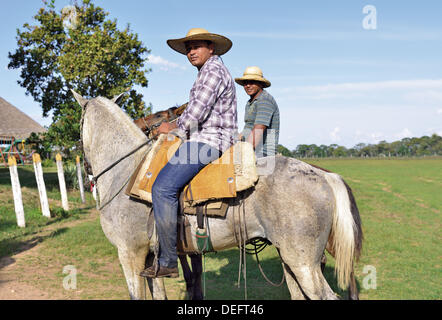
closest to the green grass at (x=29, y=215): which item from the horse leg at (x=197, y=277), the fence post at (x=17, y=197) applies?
the fence post at (x=17, y=197)

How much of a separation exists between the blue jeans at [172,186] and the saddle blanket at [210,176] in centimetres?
10

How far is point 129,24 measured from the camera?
61.3 ft

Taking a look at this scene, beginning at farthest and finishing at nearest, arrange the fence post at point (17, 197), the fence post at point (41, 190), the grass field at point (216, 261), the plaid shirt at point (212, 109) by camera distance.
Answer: the fence post at point (41, 190)
the fence post at point (17, 197)
the grass field at point (216, 261)
the plaid shirt at point (212, 109)

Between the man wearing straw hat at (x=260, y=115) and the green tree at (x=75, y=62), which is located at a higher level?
the green tree at (x=75, y=62)

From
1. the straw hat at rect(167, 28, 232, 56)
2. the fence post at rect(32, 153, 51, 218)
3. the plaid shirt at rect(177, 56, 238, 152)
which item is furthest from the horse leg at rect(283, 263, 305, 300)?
the fence post at rect(32, 153, 51, 218)

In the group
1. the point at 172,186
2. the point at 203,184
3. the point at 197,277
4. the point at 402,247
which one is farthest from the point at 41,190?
the point at 402,247

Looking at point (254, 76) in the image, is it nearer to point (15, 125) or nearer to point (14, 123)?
point (15, 125)

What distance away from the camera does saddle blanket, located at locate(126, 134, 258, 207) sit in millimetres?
3719

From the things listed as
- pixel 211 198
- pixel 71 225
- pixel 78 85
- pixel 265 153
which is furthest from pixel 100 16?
pixel 211 198

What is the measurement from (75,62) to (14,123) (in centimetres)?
3162

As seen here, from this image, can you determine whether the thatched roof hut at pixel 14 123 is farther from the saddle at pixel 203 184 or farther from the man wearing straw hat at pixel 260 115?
the saddle at pixel 203 184

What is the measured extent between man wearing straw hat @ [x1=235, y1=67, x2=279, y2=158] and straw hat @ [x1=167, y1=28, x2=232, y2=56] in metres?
1.03

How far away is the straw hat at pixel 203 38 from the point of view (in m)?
3.90
